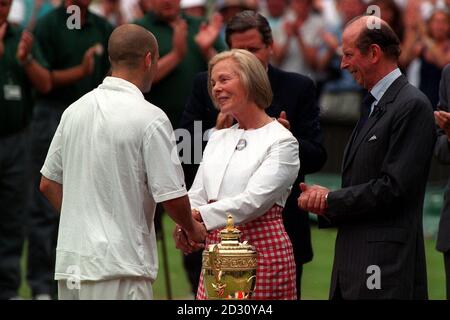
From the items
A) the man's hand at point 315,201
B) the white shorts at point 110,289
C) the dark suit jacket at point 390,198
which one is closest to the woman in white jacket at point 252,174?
the man's hand at point 315,201

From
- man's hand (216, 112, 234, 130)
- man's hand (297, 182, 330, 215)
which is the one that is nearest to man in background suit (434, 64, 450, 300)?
man's hand (297, 182, 330, 215)

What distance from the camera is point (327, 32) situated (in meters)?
16.1

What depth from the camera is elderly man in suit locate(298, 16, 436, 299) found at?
265 inches

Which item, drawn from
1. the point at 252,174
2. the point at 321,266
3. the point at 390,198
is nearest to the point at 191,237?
the point at 252,174

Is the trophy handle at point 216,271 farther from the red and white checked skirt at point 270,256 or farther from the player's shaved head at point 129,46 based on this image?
the player's shaved head at point 129,46

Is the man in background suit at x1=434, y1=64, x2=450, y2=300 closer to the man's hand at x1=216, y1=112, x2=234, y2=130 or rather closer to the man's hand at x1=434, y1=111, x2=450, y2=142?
the man's hand at x1=434, y1=111, x2=450, y2=142

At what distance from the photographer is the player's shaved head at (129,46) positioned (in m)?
6.57

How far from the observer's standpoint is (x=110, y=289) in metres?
6.41

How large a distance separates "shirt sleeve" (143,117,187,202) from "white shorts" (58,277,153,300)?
1.48 feet

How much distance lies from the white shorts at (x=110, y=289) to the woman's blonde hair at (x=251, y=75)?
1.33 meters

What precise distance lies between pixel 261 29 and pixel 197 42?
3.23m

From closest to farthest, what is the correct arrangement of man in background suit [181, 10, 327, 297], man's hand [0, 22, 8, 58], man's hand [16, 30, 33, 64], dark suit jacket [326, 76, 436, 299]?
dark suit jacket [326, 76, 436, 299] → man in background suit [181, 10, 327, 297] → man's hand [16, 30, 33, 64] → man's hand [0, 22, 8, 58]

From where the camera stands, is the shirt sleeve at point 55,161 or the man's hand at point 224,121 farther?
the man's hand at point 224,121
